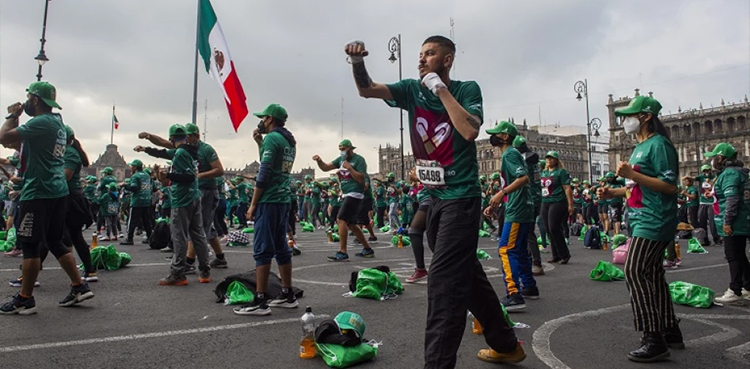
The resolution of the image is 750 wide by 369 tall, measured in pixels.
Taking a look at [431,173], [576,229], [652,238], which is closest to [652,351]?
[652,238]

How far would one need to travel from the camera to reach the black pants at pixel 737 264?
6129mm

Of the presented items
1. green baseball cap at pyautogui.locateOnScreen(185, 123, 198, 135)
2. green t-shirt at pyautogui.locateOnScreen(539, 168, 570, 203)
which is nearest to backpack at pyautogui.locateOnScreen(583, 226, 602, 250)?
green t-shirt at pyautogui.locateOnScreen(539, 168, 570, 203)

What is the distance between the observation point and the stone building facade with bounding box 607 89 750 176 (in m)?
92.3

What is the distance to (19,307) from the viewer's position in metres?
5.17

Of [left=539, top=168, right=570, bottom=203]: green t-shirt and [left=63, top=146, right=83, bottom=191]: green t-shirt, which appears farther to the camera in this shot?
[left=539, top=168, right=570, bottom=203]: green t-shirt

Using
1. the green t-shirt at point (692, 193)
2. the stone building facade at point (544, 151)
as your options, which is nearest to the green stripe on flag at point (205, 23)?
the green t-shirt at point (692, 193)

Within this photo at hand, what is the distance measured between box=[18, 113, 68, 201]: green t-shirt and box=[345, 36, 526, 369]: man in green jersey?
3.88m

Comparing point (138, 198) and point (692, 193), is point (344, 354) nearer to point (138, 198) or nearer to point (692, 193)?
point (138, 198)

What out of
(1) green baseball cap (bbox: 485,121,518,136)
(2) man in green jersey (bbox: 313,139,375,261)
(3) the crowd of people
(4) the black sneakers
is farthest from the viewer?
(2) man in green jersey (bbox: 313,139,375,261)

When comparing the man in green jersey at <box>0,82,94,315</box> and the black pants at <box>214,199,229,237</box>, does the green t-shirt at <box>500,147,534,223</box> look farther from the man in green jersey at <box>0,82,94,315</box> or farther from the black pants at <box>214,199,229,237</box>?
the black pants at <box>214,199,229,237</box>

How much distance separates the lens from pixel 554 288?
694 cm

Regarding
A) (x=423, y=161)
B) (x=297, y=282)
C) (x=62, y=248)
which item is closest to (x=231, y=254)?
(x=297, y=282)

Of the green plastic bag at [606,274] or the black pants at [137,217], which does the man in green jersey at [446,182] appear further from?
the black pants at [137,217]

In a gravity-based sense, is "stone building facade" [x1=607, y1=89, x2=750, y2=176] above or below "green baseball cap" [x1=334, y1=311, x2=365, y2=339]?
above
